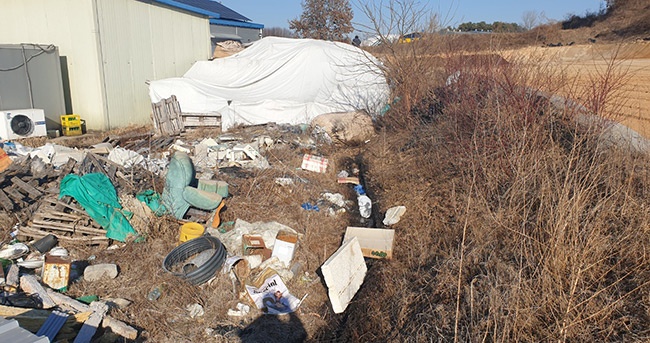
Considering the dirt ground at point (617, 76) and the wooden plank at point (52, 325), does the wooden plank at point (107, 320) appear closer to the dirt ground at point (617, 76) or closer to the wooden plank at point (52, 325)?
the wooden plank at point (52, 325)

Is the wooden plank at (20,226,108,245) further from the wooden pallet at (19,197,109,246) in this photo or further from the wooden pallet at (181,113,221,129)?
the wooden pallet at (181,113,221,129)

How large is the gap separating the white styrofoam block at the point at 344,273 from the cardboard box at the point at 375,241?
15 cm

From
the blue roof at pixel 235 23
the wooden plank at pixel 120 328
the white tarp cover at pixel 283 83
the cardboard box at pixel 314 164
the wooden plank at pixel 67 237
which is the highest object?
the blue roof at pixel 235 23

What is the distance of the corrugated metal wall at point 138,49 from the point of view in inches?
455

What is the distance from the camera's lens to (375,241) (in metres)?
4.84

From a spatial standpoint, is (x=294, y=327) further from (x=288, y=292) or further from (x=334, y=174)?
(x=334, y=174)

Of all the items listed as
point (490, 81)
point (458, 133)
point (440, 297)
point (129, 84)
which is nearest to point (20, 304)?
point (440, 297)

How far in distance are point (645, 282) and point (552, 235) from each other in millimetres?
604

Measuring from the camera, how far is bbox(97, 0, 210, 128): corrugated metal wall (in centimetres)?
1155

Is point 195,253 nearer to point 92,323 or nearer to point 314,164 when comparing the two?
point 92,323

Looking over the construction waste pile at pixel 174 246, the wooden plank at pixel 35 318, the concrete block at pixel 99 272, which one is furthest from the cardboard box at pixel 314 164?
the wooden plank at pixel 35 318

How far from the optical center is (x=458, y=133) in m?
6.27

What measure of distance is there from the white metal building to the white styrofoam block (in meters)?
9.53

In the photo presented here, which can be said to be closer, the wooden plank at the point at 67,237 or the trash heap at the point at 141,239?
the trash heap at the point at 141,239
